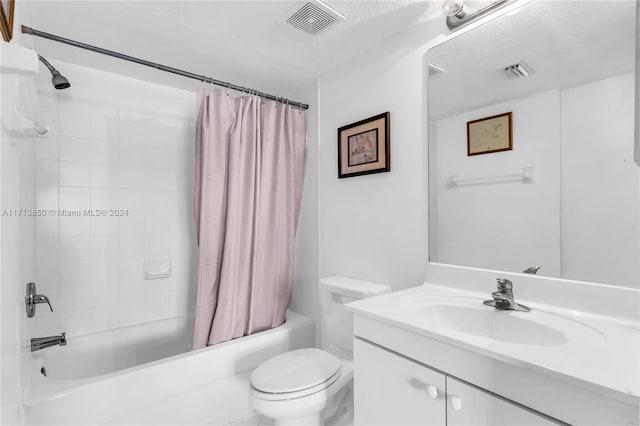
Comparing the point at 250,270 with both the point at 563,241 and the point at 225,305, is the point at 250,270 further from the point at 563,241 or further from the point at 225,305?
the point at 563,241

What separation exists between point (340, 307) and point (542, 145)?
3.92ft

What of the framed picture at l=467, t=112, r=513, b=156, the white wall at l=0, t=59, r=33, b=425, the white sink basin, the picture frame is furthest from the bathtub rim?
the framed picture at l=467, t=112, r=513, b=156

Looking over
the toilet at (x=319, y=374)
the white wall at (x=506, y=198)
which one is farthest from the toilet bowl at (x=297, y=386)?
the white wall at (x=506, y=198)

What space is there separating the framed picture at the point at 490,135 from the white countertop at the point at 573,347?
0.62 meters

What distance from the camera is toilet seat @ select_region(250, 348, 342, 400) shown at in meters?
1.28

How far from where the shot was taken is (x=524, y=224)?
120cm

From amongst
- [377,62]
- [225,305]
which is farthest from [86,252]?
[377,62]

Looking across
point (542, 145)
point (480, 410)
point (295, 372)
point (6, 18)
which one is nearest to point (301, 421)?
point (295, 372)

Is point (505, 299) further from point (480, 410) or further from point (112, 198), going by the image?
point (112, 198)

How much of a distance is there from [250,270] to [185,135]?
1.15 meters

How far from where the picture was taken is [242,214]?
6.42 ft

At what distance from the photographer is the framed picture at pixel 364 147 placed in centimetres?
170

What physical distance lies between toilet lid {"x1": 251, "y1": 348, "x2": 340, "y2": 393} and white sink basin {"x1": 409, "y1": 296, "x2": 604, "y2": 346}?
0.56m

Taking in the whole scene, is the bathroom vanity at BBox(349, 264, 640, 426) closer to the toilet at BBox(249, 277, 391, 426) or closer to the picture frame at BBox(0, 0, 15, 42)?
the toilet at BBox(249, 277, 391, 426)
